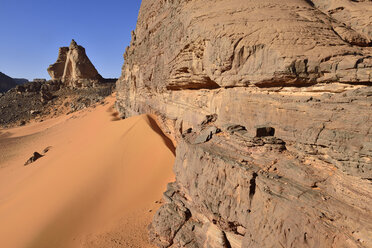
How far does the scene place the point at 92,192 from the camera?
9.78 meters

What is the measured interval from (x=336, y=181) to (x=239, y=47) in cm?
474

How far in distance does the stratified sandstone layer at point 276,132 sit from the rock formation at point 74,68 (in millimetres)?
43563

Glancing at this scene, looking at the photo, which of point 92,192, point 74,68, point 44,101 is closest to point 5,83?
point 44,101

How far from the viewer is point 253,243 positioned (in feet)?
15.1

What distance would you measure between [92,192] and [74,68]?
4406 centimetres

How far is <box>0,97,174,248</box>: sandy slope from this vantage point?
772 centimetres

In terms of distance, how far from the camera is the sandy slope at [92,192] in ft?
25.3

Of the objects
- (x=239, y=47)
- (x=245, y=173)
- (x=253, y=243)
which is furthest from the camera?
(x=239, y=47)

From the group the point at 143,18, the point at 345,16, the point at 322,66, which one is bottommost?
the point at 322,66

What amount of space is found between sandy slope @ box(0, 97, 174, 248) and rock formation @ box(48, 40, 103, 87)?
1377 inches

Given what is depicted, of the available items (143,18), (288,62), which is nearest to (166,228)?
(288,62)

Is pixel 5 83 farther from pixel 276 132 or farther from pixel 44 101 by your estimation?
pixel 276 132

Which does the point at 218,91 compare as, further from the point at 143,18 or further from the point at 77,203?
the point at 143,18

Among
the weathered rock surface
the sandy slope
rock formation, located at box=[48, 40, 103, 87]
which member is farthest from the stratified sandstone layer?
rock formation, located at box=[48, 40, 103, 87]
